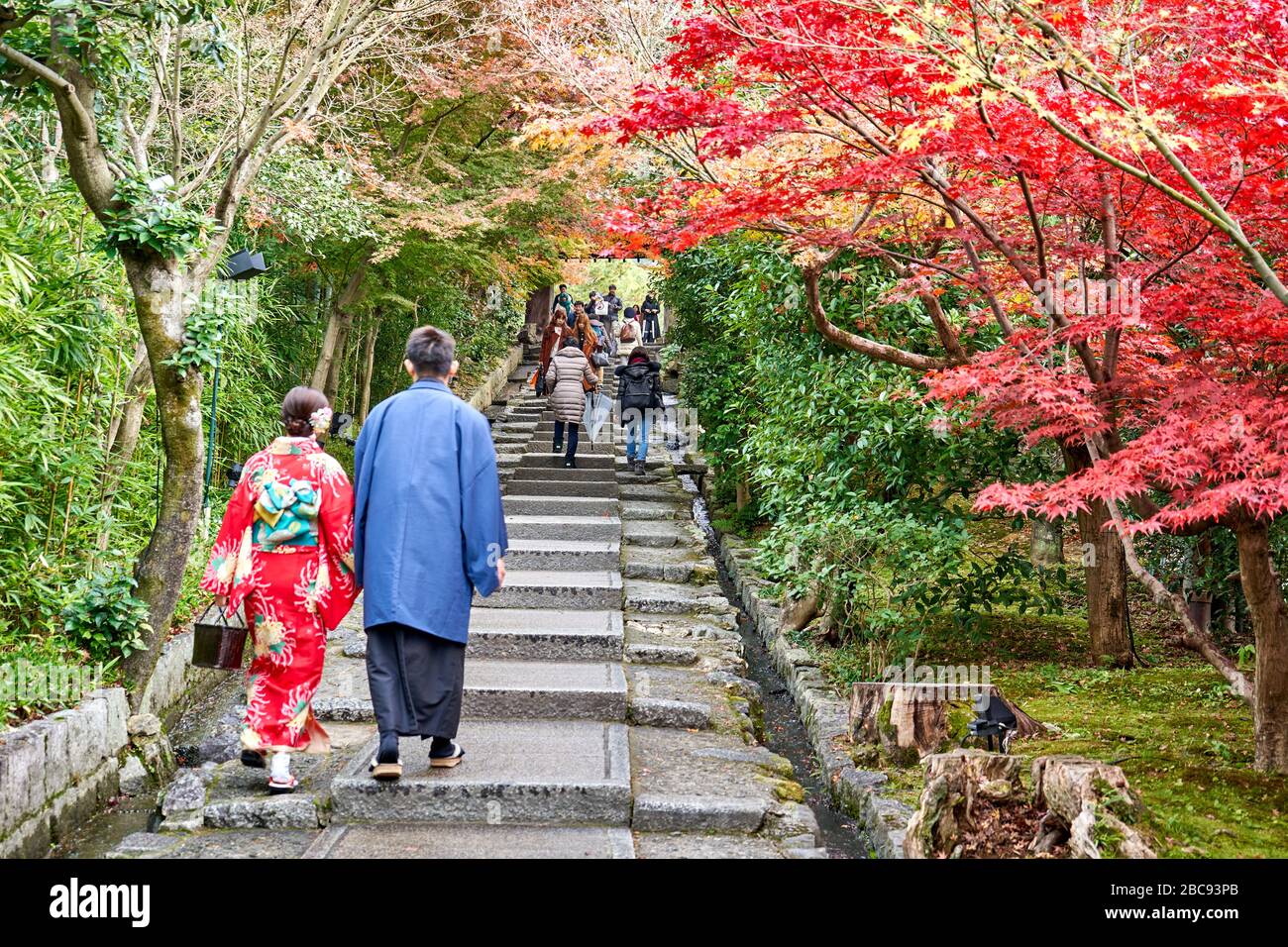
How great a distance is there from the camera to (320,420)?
491 centimetres

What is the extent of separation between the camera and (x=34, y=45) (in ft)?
18.2

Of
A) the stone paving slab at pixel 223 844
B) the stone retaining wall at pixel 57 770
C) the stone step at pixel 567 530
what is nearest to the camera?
the stone paving slab at pixel 223 844

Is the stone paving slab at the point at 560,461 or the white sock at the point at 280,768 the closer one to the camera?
the white sock at the point at 280,768

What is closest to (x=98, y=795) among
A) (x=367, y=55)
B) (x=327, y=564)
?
(x=327, y=564)

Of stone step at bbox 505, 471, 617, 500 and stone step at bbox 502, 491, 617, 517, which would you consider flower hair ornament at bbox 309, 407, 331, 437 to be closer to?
stone step at bbox 502, 491, 617, 517

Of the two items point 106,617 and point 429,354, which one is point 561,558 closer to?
point 106,617

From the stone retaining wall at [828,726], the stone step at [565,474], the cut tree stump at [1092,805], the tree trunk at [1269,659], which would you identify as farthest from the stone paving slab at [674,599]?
the cut tree stump at [1092,805]

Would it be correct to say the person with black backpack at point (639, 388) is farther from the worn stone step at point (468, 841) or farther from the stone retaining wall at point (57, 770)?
the worn stone step at point (468, 841)

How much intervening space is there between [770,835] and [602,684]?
5.84 feet

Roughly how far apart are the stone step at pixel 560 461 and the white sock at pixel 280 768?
8.60 m

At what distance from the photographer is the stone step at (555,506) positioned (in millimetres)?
11391

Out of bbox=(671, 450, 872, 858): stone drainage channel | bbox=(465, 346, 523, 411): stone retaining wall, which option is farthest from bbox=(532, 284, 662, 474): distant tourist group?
bbox=(671, 450, 872, 858): stone drainage channel

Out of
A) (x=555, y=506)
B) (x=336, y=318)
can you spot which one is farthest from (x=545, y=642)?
(x=336, y=318)

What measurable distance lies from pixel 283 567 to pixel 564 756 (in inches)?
59.2
